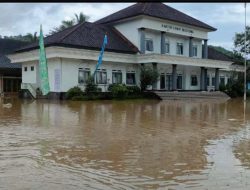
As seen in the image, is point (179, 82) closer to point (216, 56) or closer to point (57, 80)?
point (216, 56)

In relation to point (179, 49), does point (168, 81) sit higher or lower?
lower

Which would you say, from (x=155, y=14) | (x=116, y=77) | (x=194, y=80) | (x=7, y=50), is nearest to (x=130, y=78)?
(x=116, y=77)

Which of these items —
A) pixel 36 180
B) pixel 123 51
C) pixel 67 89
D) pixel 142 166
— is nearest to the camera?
pixel 36 180

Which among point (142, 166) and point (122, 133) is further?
point (122, 133)

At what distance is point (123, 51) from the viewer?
110 ft

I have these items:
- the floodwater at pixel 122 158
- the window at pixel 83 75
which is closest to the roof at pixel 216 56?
the window at pixel 83 75

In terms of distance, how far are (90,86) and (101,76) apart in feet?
9.75

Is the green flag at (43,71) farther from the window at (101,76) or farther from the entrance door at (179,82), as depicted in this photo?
the entrance door at (179,82)

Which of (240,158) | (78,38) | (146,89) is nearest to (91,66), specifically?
(78,38)

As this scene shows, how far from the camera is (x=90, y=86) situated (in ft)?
97.7

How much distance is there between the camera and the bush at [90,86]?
29734 millimetres

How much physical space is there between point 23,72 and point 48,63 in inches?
195

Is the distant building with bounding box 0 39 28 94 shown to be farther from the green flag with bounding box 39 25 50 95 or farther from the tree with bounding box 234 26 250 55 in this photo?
the tree with bounding box 234 26 250 55

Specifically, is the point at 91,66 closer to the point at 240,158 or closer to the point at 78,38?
the point at 78,38
